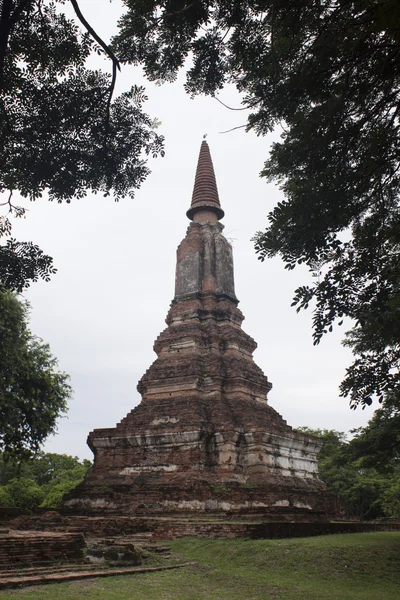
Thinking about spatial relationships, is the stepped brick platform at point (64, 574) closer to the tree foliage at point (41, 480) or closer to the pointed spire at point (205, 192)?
the tree foliage at point (41, 480)

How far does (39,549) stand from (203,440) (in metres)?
9.06

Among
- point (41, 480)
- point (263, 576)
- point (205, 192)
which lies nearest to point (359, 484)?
point (205, 192)

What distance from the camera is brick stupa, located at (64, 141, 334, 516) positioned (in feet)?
57.5

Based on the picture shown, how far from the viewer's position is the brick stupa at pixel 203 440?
57.5 feet

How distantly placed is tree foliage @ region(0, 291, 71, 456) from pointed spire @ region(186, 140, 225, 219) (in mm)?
11106

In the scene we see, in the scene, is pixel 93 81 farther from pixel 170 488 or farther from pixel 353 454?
pixel 353 454

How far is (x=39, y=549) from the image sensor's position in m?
10.6

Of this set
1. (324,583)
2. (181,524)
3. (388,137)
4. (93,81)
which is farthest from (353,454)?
(93,81)

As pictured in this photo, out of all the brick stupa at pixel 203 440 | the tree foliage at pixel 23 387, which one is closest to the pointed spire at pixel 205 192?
the brick stupa at pixel 203 440

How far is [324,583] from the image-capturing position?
998cm

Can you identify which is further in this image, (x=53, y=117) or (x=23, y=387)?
(x=23, y=387)

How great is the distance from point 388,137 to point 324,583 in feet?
26.9

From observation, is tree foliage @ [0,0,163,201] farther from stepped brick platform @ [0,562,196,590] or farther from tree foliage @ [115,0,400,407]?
stepped brick platform @ [0,562,196,590]

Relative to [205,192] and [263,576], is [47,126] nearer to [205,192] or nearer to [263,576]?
[263,576]
